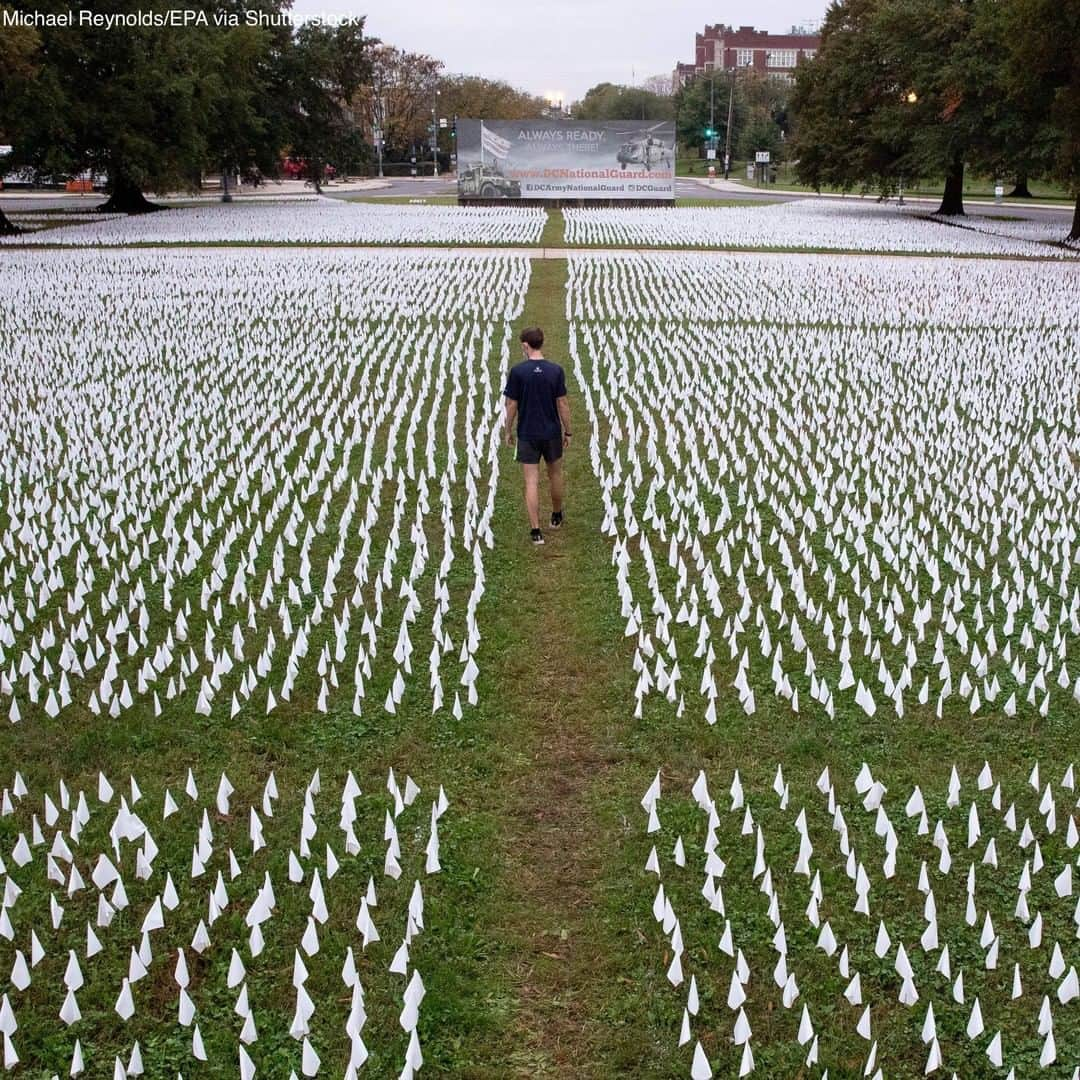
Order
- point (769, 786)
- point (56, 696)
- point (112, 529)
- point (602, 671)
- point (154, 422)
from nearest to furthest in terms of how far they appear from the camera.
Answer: point (769, 786) → point (56, 696) → point (602, 671) → point (112, 529) → point (154, 422)

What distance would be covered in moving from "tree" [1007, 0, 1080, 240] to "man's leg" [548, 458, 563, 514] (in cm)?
2540

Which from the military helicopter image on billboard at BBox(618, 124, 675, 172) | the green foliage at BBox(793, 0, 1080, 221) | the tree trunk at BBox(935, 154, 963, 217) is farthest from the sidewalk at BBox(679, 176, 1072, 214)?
the military helicopter image on billboard at BBox(618, 124, 675, 172)

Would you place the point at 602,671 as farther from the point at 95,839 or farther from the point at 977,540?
the point at 977,540

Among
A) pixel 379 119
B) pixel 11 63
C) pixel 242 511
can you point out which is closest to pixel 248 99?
pixel 11 63

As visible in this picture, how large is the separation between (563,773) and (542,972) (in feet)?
4.63

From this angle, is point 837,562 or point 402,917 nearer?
point 402,917

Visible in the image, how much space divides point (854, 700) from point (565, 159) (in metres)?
46.4

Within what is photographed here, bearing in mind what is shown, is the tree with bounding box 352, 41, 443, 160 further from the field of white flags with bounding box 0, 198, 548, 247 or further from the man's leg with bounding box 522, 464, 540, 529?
the man's leg with bounding box 522, 464, 540, 529

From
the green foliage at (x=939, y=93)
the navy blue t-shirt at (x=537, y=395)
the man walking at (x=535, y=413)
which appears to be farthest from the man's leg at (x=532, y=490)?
the green foliage at (x=939, y=93)

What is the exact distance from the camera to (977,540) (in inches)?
355

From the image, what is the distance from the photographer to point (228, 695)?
256 inches

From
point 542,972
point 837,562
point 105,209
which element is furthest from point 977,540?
point 105,209

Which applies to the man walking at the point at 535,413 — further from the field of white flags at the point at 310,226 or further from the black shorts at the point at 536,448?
the field of white flags at the point at 310,226

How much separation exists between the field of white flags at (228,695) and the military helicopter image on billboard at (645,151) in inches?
1525
